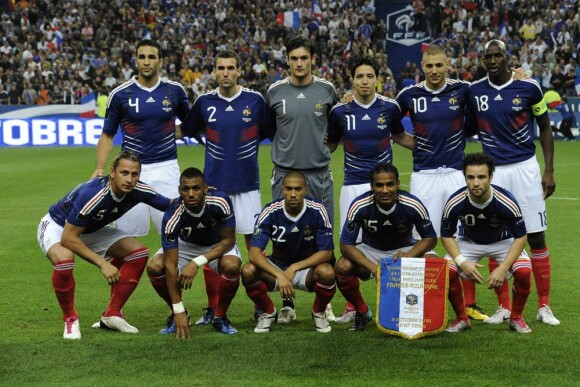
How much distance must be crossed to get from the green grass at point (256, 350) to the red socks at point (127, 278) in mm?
264

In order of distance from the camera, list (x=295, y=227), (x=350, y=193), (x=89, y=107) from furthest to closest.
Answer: (x=89, y=107) < (x=350, y=193) < (x=295, y=227)

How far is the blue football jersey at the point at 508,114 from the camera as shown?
7.41 meters

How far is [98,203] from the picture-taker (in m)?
7.00

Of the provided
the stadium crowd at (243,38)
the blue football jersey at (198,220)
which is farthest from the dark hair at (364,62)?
the stadium crowd at (243,38)

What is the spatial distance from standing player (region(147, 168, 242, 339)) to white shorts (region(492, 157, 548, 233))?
2.24 meters

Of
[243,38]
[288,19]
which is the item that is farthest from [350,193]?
[288,19]

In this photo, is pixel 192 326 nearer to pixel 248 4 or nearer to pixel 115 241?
pixel 115 241

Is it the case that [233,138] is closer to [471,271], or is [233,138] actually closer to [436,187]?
[436,187]

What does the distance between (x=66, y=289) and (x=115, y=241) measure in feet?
1.94

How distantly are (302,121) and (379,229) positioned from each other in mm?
1146

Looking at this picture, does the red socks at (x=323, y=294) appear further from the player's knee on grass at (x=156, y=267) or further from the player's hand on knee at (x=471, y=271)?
the player's knee on grass at (x=156, y=267)

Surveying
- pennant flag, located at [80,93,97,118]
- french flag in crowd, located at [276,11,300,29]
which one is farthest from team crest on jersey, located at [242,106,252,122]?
french flag in crowd, located at [276,11,300,29]

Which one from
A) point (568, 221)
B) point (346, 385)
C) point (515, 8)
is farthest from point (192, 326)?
point (515, 8)

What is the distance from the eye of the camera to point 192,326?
7.40 metres
